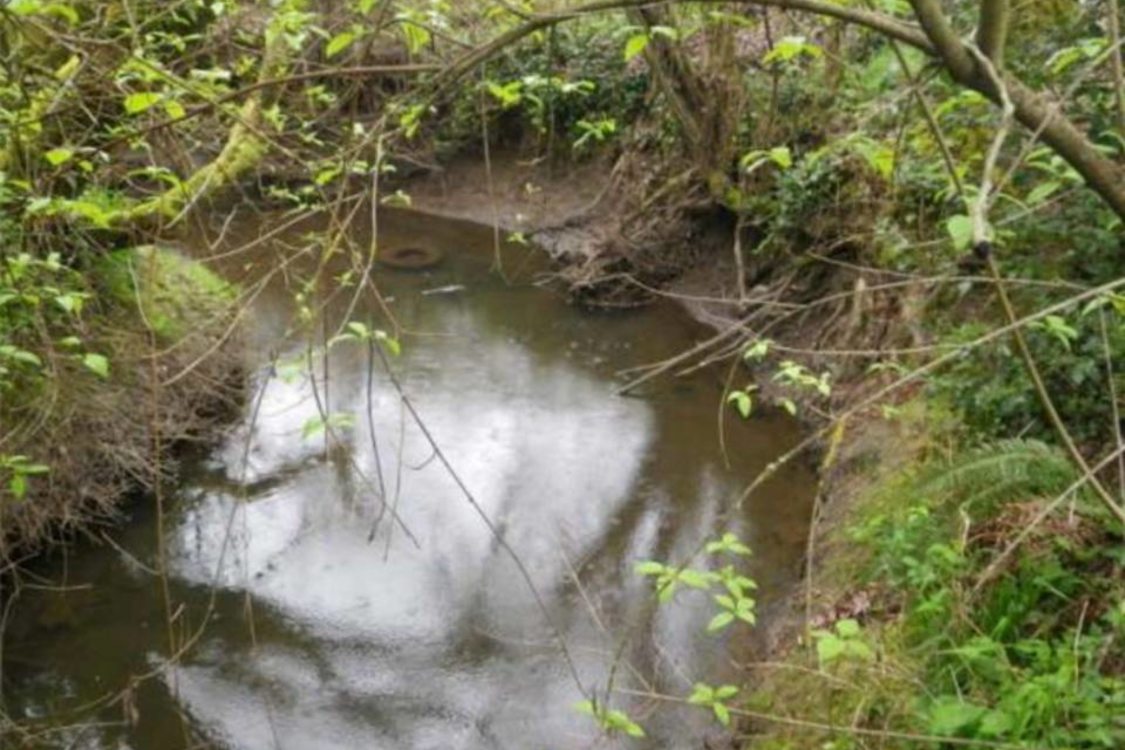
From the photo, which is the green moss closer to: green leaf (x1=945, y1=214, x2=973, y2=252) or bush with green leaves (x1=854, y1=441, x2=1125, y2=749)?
bush with green leaves (x1=854, y1=441, x2=1125, y2=749)

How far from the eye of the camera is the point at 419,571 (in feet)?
21.6

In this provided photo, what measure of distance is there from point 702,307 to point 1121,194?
790 centimetres

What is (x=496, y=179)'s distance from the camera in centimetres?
1391

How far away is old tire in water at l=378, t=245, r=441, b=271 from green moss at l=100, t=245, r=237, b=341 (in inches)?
133

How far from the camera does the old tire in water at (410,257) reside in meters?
12.1

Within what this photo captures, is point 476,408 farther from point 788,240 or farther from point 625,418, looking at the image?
point 788,240

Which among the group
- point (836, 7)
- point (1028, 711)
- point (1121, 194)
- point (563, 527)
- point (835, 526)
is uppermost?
point (836, 7)

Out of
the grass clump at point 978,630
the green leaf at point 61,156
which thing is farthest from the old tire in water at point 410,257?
the green leaf at point 61,156

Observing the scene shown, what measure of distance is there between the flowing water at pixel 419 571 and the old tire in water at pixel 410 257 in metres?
2.72

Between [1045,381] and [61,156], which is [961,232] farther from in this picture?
[1045,381]

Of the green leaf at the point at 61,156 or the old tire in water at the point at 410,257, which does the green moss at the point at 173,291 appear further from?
the green leaf at the point at 61,156

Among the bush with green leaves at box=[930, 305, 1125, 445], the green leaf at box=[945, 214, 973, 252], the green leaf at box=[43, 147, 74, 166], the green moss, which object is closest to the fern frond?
the bush with green leaves at box=[930, 305, 1125, 445]

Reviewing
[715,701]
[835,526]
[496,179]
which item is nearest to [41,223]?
[715,701]

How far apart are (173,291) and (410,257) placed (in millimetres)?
4403
